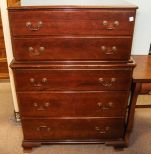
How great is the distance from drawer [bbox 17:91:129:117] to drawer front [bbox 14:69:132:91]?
0.17 feet

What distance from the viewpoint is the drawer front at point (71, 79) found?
4.93 feet

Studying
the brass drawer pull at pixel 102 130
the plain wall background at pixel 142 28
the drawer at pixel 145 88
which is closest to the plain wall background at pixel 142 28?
the plain wall background at pixel 142 28

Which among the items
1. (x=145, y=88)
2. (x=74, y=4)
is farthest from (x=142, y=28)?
(x=74, y=4)

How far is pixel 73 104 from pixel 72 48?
0.45 m

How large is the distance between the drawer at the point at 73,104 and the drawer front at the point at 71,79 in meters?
0.05

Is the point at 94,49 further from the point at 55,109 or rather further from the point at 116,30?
the point at 55,109

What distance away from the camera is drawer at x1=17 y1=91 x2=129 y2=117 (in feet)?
5.24

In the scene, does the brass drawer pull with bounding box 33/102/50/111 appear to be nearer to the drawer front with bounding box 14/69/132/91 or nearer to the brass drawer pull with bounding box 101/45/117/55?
the drawer front with bounding box 14/69/132/91

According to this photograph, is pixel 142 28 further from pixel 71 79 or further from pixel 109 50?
pixel 71 79

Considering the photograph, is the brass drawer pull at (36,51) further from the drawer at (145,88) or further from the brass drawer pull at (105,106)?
the drawer at (145,88)

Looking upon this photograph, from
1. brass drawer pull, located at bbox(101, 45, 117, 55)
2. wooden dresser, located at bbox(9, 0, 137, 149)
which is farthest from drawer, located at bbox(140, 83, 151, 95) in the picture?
brass drawer pull, located at bbox(101, 45, 117, 55)

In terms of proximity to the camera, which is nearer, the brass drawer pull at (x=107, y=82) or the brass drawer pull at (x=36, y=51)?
the brass drawer pull at (x=36, y=51)

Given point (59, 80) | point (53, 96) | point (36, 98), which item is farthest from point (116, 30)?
point (36, 98)

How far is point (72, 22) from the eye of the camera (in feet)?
4.45
